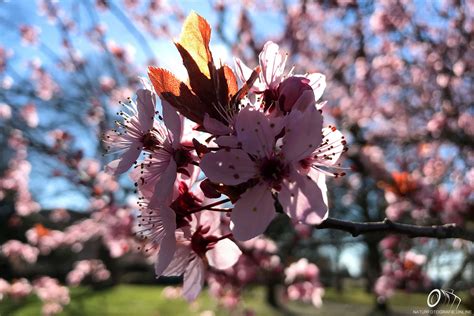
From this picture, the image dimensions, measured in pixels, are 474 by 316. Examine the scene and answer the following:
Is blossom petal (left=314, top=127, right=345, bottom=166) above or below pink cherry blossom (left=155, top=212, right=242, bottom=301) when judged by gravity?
above

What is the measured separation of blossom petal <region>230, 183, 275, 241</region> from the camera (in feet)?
2.43

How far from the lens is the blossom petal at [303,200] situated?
717mm

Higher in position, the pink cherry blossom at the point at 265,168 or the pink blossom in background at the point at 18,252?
the pink cherry blossom at the point at 265,168

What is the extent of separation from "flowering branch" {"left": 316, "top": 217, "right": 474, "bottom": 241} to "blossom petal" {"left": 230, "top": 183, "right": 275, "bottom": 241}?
108 mm

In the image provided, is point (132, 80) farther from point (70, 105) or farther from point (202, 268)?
point (202, 268)

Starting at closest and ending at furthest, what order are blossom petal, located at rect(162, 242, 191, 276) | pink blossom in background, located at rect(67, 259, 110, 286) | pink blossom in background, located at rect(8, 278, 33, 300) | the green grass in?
blossom petal, located at rect(162, 242, 191, 276), pink blossom in background, located at rect(8, 278, 33, 300), the green grass, pink blossom in background, located at rect(67, 259, 110, 286)

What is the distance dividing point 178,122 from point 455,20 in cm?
472

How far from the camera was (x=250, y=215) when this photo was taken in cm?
75

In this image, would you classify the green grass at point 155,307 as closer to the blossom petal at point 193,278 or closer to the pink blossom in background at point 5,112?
the pink blossom in background at point 5,112

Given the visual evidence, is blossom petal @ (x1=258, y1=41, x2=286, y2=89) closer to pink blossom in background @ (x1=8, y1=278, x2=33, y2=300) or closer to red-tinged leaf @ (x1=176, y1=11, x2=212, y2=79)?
red-tinged leaf @ (x1=176, y1=11, x2=212, y2=79)

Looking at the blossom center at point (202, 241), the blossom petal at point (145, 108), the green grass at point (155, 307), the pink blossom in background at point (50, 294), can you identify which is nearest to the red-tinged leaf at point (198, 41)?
the blossom petal at point (145, 108)

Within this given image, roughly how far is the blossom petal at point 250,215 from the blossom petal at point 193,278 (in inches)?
10.3

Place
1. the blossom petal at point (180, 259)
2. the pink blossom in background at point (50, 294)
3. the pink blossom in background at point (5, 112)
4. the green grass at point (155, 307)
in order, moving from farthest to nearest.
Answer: the green grass at point (155, 307) < the pink blossom in background at point (50, 294) < the pink blossom in background at point (5, 112) < the blossom petal at point (180, 259)

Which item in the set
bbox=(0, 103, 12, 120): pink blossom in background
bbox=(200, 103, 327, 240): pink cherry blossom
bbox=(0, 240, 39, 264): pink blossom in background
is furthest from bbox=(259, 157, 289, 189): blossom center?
bbox=(0, 240, 39, 264): pink blossom in background
